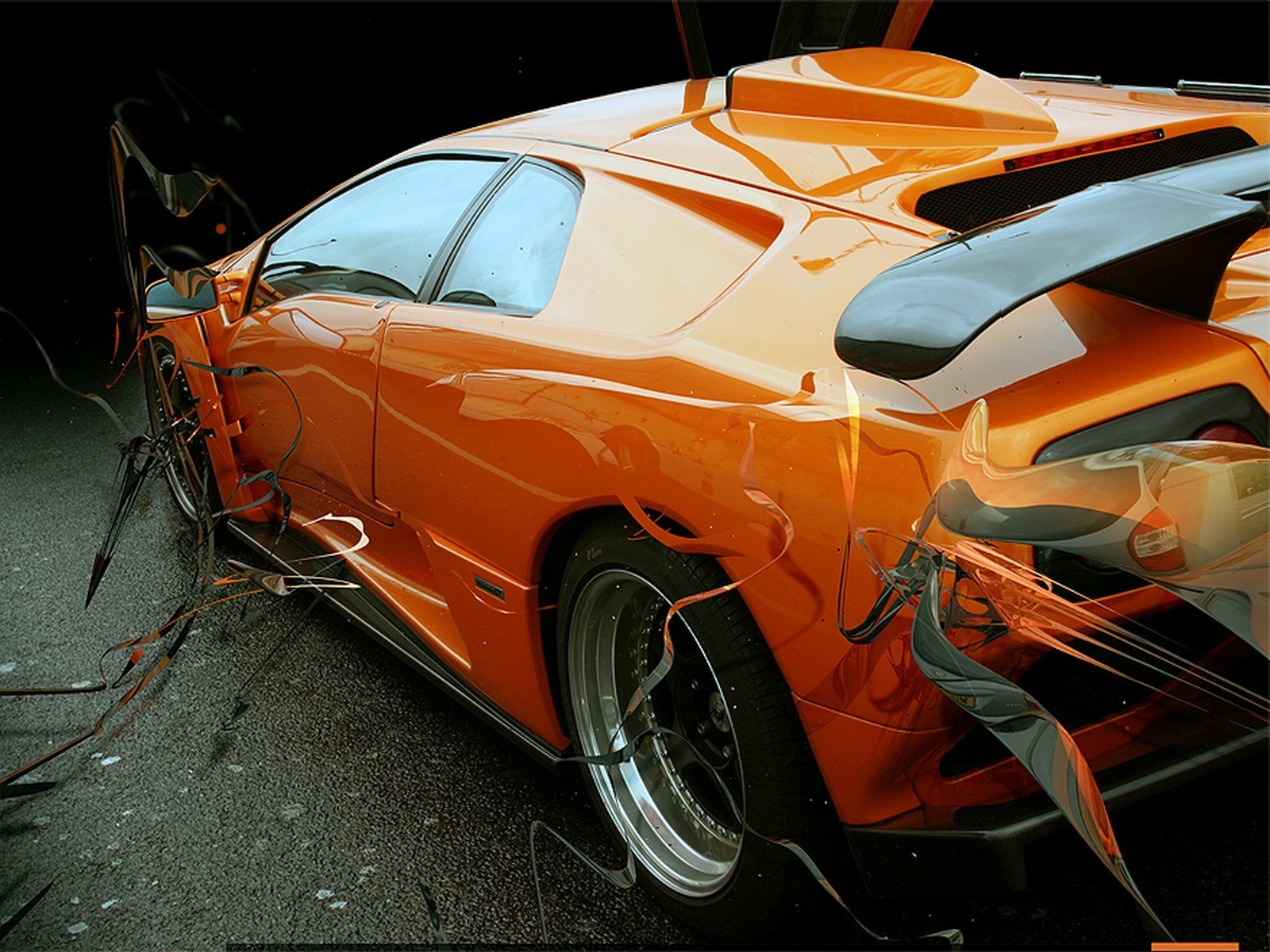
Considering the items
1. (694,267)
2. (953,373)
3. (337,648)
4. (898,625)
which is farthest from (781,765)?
(337,648)

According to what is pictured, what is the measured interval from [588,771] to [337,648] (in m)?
1.40

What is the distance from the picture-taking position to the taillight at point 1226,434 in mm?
1650

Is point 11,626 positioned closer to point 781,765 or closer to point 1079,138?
point 781,765

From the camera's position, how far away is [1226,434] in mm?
1659

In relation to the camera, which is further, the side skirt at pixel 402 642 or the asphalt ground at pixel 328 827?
the side skirt at pixel 402 642

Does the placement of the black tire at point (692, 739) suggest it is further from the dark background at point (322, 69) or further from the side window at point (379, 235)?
the dark background at point (322, 69)

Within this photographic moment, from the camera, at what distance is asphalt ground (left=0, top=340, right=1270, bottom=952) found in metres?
2.25

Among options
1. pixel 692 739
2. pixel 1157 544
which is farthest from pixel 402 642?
pixel 1157 544

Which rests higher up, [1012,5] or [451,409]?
[1012,5]

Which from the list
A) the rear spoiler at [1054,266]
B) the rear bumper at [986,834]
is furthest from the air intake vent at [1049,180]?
the rear bumper at [986,834]

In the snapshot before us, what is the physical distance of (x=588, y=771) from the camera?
2465 mm

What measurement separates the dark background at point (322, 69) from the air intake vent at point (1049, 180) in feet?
18.6

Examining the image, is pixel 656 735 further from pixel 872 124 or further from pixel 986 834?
pixel 872 124

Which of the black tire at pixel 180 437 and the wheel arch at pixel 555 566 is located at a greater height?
the wheel arch at pixel 555 566
